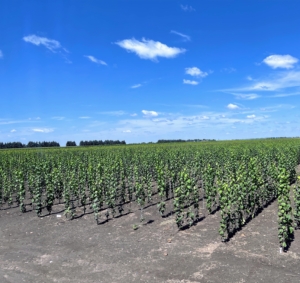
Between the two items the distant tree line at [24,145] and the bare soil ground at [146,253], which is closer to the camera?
the bare soil ground at [146,253]

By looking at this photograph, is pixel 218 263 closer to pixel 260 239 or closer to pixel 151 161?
pixel 260 239

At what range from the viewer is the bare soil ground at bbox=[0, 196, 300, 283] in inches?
305

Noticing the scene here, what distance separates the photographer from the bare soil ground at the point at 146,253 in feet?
25.4

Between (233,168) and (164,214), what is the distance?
839cm

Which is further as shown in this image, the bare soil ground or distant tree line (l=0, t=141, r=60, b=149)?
distant tree line (l=0, t=141, r=60, b=149)

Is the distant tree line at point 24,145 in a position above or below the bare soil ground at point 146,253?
above

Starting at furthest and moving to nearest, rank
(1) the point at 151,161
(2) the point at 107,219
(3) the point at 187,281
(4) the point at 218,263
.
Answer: (1) the point at 151,161 < (2) the point at 107,219 < (4) the point at 218,263 < (3) the point at 187,281

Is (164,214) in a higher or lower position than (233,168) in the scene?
lower

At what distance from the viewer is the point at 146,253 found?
30.7 feet

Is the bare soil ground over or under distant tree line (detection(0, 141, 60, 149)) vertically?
under

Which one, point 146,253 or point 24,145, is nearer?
point 146,253

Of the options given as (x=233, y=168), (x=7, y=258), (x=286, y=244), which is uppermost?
(x=233, y=168)

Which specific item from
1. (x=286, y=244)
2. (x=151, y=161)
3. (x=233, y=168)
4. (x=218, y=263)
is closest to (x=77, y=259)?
(x=218, y=263)

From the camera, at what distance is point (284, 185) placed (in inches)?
365
